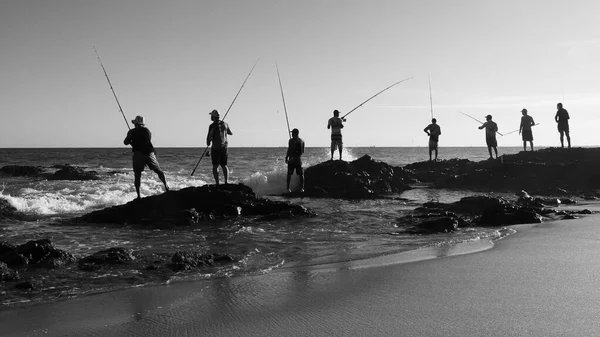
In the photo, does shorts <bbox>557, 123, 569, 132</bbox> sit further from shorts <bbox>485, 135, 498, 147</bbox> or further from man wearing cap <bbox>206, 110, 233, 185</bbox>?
man wearing cap <bbox>206, 110, 233, 185</bbox>

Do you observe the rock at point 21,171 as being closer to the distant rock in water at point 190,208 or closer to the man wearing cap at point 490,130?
the distant rock in water at point 190,208

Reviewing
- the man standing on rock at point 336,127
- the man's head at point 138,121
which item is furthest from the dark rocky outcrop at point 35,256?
the man standing on rock at point 336,127

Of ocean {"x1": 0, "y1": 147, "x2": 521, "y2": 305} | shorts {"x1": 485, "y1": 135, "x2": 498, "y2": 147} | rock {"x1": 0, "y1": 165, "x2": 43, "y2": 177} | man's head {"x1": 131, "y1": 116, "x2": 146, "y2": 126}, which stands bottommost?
ocean {"x1": 0, "y1": 147, "x2": 521, "y2": 305}

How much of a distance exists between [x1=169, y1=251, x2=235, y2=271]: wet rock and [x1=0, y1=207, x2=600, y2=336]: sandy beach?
0.76 metres

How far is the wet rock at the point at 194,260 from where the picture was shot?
5483 mm

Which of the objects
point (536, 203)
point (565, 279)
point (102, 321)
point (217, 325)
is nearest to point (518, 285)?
point (565, 279)

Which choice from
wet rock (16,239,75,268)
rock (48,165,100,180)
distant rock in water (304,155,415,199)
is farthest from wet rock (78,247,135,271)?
rock (48,165,100,180)

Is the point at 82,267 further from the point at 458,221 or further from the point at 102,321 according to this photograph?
the point at 458,221

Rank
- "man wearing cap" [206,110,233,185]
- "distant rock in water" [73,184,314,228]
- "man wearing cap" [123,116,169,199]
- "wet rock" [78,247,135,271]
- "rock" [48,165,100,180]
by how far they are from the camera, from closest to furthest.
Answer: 1. "wet rock" [78,247,135,271]
2. "distant rock in water" [73,184,314,228]
3. "man wearing cap" [123,116,169,199]
4. "man wearing cap" [206,110,233,185]
5. "rock" [48,165,100,180]

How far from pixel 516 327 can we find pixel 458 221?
5791 millimetres

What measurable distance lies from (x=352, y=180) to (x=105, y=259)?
35.1 feet

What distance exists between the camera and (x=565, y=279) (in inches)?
171

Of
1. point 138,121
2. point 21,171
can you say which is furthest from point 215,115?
point 21,171

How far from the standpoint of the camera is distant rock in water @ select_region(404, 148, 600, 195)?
1647 cm
